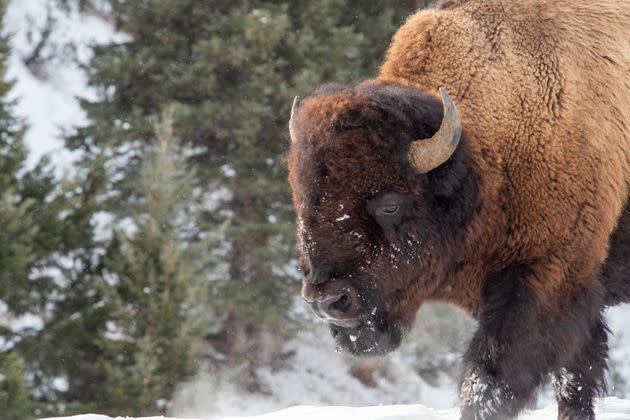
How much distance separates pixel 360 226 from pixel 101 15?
16991 mm

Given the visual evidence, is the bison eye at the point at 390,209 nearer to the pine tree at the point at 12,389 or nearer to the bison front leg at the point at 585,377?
the bison front leg at the point at 585,377

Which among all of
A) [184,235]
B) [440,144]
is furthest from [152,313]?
[440,144]

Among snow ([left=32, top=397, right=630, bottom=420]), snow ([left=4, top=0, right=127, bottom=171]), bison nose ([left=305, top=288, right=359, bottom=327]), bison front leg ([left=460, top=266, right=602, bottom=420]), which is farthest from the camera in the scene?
snow ([left=4, top=0, right=127, bottom=171])

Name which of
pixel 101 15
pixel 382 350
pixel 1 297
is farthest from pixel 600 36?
pixel 101 15

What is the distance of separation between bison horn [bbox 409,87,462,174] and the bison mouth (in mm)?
780

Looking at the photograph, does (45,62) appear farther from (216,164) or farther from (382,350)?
(382,350)

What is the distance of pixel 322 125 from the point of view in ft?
13.1

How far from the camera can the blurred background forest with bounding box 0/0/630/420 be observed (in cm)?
986

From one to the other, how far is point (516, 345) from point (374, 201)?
3.34ft

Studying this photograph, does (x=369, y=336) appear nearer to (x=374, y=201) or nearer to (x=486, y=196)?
(x=374, y=201)

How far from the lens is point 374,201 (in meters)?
3.92

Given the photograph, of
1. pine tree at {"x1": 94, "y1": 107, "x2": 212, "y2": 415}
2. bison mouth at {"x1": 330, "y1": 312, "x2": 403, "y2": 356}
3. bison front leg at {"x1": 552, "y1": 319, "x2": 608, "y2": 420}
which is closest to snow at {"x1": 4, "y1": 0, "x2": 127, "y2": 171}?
pine tree at {"x1": 94, "y1": 107, "x2": 212, "y2": 415}

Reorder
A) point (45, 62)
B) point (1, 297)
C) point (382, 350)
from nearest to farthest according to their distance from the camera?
1. point (382, 350)
2. point (1, 297)
3. point (45, 62)

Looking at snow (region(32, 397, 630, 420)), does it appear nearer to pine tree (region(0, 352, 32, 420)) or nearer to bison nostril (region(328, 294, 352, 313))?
bison nostril (region(328, 294, 352, 313))
